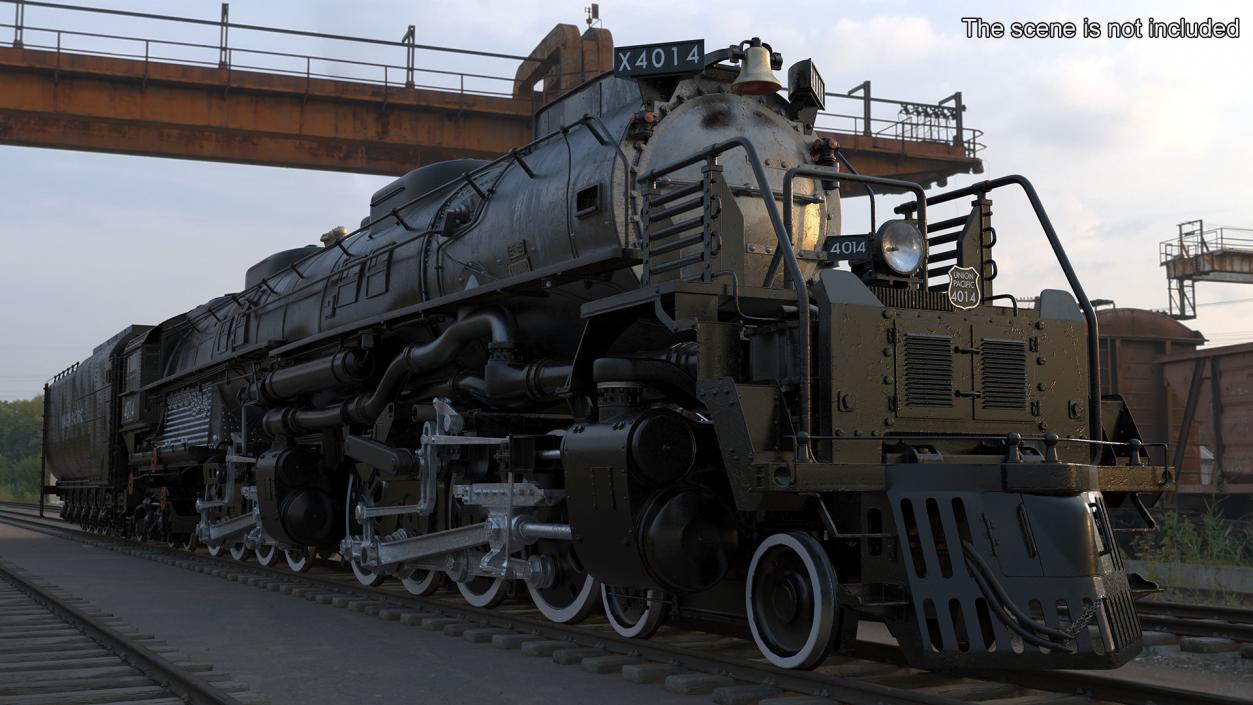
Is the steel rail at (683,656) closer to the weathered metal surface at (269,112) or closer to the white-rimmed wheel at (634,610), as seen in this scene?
the white-rimmed wheel at (634,610)

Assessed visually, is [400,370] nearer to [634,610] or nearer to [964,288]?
[634,610]

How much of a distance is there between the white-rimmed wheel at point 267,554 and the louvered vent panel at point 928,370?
911 cm

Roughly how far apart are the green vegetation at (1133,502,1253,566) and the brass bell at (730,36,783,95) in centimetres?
823

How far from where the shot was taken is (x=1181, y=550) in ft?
44.7

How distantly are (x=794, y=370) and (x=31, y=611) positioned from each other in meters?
6.96

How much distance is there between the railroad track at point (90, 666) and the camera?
5.50 meters

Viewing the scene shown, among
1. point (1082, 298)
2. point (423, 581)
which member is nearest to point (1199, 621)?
point (1082, 298)

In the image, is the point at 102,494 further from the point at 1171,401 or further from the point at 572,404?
the point at 1171,401

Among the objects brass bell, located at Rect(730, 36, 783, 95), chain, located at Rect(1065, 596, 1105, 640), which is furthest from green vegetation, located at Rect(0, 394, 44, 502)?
chain, located at Rect(1065, 596, 1105, 640)

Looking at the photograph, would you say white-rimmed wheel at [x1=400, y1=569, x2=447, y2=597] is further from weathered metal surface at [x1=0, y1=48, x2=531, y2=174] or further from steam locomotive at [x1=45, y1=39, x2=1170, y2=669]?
weathered metal surface at [x1=0, y1=48, x2=531, y2=174]

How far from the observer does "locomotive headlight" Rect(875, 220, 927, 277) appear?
611cm

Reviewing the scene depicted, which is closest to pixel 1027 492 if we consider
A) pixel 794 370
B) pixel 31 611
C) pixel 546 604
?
pixel 794 370

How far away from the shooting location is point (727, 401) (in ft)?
17.9

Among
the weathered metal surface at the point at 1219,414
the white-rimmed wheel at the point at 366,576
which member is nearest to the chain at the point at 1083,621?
the white-rimmed wheel at the point at 366,576
